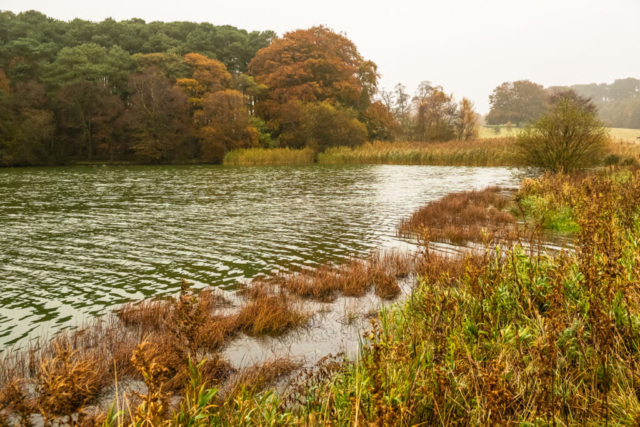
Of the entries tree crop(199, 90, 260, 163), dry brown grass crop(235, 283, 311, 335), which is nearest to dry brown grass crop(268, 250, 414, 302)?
dry brown grass crop(235, 283, 311, 335)

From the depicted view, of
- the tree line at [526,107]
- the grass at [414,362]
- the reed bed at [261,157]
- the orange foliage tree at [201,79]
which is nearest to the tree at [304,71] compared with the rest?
the orange foliage tree at [201,79]

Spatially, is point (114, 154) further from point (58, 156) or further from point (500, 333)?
point (500, 333)

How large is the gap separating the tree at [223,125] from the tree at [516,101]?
77.3 metres

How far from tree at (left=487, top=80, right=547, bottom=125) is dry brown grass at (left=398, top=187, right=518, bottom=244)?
93.7m

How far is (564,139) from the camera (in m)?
18.6

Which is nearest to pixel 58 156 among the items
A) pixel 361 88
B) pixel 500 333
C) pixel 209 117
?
pixel 209 117

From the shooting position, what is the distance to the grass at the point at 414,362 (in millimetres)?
2514

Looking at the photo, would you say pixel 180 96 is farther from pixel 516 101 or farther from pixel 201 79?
pixel 516 101

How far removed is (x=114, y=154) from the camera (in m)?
48.8

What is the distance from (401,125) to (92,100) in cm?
4345

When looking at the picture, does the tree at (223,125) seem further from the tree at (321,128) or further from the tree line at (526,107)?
the tree line at (526,107)

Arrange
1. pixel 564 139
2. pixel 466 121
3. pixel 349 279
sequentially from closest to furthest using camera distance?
pixel 349 279
pixel 564 139
pixel 466 121

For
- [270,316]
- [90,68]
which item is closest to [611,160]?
[270,316]

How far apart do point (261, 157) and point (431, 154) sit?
18185mm
